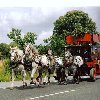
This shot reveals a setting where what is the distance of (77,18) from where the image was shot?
6462 centimetres

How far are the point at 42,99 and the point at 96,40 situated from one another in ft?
40.8

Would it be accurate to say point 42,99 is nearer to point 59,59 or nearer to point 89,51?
point 59,59

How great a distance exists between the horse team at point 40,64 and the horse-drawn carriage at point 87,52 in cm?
117

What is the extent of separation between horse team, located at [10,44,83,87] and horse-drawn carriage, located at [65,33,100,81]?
1.17m

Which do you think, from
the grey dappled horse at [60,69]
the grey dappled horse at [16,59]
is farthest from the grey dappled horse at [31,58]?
the grey dappled horse at [60,69]

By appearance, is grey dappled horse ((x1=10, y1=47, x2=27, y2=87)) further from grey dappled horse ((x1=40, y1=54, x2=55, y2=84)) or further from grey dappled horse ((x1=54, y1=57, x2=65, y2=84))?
grey dappled horse ((x1=54, y1=57, x2=65, y2=84))

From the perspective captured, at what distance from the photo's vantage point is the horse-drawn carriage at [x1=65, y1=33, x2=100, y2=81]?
2467 cm

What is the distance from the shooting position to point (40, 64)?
20531 millimetres

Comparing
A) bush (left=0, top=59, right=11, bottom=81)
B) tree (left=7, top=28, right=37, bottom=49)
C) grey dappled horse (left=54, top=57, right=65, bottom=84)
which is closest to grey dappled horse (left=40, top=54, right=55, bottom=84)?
grey dappled horse (left=54, top=57, right=65, bottom=84)

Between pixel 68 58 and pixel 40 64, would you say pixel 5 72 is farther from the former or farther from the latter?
pixel 40 64

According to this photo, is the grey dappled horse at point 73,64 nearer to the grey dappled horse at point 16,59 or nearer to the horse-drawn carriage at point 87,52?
the horse-drawn carriage at point 87,52

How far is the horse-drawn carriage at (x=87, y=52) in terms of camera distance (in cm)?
2467

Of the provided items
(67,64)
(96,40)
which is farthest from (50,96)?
(96,40)

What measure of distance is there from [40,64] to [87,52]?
5568mm
